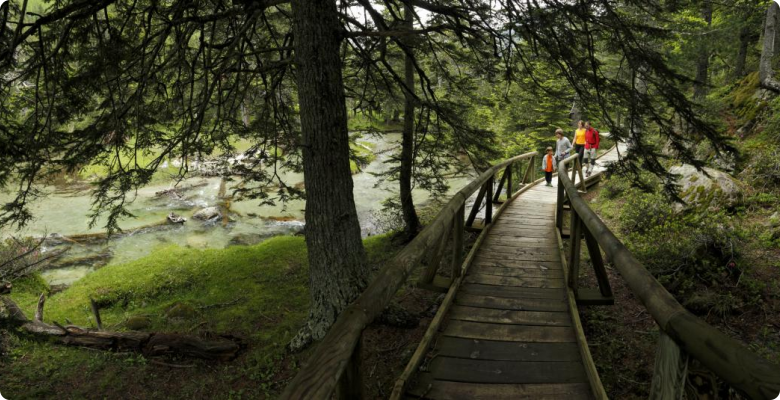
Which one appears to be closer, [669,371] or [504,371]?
[669,371]

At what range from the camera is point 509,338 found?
3.30 m

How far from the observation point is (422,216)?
13.8m

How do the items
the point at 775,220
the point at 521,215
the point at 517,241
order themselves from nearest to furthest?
the point at 775,220
the point at 517,241
the point at 521,215

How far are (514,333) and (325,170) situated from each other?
99.9 inches

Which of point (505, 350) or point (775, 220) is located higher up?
point (775, 220)

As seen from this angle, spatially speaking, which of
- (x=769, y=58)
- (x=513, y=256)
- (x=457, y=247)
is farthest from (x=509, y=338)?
(x=769, y=58)

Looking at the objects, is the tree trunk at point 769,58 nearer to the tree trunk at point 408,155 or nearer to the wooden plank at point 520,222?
the wooden plank at point 520,222

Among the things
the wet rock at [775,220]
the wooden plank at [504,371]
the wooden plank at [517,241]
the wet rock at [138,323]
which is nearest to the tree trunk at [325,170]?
the wooden plank at [504,371]

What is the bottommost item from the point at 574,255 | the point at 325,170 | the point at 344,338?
the point at 574,255

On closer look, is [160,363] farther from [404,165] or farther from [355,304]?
[404,165]

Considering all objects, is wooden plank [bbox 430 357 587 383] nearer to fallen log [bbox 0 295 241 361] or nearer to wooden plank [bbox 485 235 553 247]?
wooden plank [bbox 485 235 553 247]

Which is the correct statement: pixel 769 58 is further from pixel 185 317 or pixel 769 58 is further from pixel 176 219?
pixel 176 219

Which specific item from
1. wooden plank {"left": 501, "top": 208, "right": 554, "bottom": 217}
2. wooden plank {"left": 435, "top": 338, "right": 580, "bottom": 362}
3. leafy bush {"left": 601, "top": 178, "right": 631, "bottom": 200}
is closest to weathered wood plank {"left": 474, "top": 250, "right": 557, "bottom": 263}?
wooden plank {"left": 435, "top": 338, "right": 580, "bottom": 362}

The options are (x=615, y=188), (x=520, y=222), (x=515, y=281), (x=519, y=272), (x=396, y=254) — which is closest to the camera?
(x=396, y=254)
